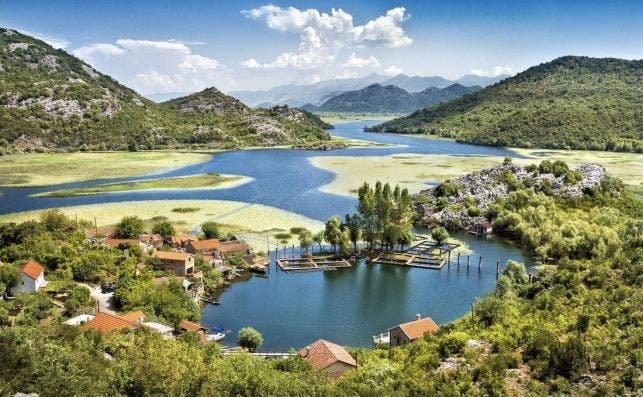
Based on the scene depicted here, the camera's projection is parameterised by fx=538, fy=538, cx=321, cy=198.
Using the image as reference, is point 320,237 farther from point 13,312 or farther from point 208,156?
point 208,156

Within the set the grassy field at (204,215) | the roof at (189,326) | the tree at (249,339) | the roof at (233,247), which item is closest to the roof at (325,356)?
the tree at (249,339)

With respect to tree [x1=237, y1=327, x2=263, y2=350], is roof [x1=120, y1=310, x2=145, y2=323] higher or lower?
higher

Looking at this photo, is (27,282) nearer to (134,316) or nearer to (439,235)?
(134,316)

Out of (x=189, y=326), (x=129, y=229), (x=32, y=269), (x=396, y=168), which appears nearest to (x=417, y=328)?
(x=189, y=326)

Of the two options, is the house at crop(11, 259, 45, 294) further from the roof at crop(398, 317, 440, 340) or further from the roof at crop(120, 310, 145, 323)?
the roof at crop(398, 317, 440, 340)

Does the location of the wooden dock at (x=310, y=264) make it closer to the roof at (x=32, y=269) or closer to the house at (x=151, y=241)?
the house at (x=151, y=241)

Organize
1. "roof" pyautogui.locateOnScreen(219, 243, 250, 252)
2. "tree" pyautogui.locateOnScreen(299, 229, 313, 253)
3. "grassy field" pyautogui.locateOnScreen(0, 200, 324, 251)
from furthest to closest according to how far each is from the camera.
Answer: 1. "grassy field" pyautogui.locateOnScreen(0, 200, 324, 251)
2. "tree" pyautogui.locateOnScreen(299, 229, 313, 253)
3. "roof" pyautogui.locateOnScreen(219, 243, 250, 252)

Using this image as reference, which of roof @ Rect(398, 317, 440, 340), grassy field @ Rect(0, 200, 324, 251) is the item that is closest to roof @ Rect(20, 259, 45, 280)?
grassy field @ Rect(0, 200, 324, 251)
